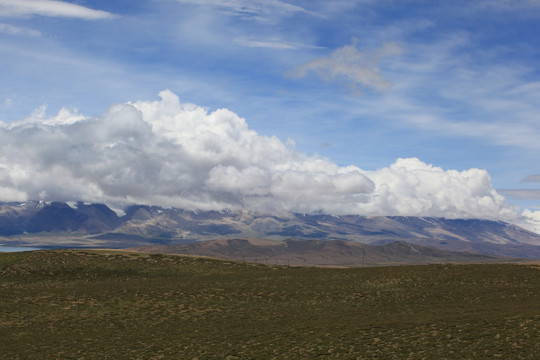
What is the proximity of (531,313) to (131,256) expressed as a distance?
96.1 m

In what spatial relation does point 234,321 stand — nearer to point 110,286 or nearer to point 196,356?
point 196,356

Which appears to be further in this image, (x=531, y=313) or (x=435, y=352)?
(x=531, y=313)

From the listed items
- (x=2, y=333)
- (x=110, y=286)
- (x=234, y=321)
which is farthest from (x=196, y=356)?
(x=110, y=286)

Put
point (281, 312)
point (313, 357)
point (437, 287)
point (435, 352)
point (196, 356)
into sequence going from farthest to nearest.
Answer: point (437, 287), point (281, 312), point (196, 356), point (313, 357), point (435, 352)

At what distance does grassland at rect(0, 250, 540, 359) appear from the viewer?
45.2 metres

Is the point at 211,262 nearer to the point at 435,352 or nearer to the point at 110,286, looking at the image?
the point at 110,286

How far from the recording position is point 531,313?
161ft

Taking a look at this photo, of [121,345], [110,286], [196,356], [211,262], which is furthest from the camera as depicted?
[211,262]

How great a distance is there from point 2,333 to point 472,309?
57.3m

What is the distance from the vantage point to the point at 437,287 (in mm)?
77938

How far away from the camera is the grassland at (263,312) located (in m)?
45.2

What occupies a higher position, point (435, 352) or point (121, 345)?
point (435, 352)

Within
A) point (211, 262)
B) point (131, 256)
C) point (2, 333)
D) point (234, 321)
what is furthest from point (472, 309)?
point (131, 256)

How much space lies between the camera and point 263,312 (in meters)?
66.6
